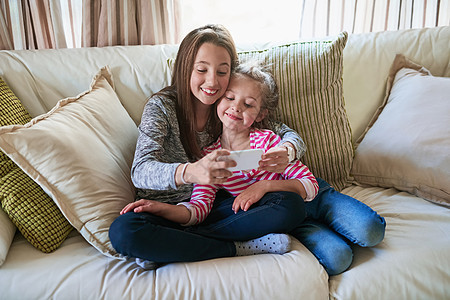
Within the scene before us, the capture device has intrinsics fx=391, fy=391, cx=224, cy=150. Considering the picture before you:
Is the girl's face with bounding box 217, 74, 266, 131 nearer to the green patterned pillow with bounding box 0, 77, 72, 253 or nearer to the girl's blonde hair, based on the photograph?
the girl's blonde hair

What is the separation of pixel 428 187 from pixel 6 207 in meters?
1.50

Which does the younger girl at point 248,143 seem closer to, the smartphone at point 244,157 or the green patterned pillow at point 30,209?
the smartphone at point 244,157

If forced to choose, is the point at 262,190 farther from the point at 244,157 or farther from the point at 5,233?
the point at 5,233

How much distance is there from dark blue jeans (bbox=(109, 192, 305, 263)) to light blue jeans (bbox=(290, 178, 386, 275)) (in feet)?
0.27

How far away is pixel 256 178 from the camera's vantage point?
149 cm

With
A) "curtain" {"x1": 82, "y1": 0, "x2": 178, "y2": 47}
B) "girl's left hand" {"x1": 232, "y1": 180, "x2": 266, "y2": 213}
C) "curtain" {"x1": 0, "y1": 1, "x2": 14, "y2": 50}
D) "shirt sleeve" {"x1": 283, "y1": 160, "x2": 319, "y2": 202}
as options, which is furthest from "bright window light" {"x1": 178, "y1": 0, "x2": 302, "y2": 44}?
"girl's left hand" {"x1": 232, "y1": 180, "x2": 266, "y2": 213}

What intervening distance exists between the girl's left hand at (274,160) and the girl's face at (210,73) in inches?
12.3

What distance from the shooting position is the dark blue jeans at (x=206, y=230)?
1167 mm

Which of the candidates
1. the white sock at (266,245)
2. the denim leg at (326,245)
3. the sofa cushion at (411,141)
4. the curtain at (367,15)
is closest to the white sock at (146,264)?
the white sock at (266,245)

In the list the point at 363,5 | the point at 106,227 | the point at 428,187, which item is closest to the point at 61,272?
the point at 106,227

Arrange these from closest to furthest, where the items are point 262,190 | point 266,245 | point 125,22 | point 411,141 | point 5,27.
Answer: point 266,245, point 262,190, point 411,141, point 5,27, point 125,22

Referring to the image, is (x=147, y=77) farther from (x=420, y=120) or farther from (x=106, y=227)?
(x=420, y=120)

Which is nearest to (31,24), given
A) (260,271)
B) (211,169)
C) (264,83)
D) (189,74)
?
(189,74)

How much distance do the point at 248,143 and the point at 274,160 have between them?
0.22 m
